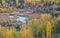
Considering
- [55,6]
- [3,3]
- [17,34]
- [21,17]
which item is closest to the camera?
[17,34]

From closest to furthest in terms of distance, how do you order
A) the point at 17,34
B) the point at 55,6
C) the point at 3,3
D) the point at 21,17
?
1. the point at 17,34
2. the point at 21,17
3. the point at 55,6
4. the point at 3,3

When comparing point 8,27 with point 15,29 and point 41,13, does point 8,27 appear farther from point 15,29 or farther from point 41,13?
point 41,13

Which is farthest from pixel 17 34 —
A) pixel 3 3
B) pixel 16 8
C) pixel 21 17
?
pixel 3 3

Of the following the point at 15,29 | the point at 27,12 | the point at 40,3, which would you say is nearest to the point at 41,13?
the point at 27,12

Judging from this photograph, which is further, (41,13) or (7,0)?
(7,0)

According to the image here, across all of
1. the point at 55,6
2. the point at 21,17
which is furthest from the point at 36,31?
the point at 55,6

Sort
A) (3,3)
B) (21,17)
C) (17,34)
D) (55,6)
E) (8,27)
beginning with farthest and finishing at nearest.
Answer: (3,3)
(55,6)
(21,17)
(8,27)
(17,34)

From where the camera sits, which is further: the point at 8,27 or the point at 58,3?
the point at 58,3

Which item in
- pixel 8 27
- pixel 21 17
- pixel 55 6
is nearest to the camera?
pixel 8 27

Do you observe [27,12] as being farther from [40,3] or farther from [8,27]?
[8,27]

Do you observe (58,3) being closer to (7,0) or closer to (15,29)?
(7,0)
